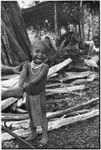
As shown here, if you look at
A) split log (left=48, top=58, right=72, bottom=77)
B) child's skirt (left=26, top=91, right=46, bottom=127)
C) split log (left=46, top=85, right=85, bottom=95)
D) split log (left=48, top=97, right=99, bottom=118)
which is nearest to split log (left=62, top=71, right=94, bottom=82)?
split log (left=48, top=58, right=72, bottom=77)

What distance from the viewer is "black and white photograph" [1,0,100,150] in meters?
4.71

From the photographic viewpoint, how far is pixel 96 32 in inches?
579

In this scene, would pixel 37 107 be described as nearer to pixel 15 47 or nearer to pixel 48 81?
pixel 48 81

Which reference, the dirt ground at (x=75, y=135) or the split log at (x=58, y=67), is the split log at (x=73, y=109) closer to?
the dirt ground at (x=75, y=135)

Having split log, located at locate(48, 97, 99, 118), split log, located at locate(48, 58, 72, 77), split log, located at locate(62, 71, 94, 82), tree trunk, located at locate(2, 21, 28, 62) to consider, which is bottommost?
split log, located at locate(48, 97, 99, 118)

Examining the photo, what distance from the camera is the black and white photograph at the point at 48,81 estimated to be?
185 inches

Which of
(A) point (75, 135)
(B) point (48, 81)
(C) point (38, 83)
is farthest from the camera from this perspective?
(B) point (48, 81)

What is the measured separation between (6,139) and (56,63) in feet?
15.6

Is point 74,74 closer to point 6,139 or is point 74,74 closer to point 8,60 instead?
point 8,60

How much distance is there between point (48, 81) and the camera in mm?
8305

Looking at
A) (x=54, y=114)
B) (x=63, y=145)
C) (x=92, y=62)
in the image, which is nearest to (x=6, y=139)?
(x=63, y=145)

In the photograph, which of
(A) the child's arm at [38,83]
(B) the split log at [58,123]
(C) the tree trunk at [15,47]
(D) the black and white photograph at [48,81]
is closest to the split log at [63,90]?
(D) the black and white photograph at [48,81]

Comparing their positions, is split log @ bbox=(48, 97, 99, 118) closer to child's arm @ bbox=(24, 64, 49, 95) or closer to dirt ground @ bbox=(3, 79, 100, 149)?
dirt ground @ bbox=(3, 79, 100, 149)

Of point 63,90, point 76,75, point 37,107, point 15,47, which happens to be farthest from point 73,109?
point 15,47
